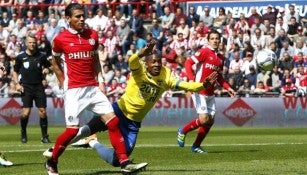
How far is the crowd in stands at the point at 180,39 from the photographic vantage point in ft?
108

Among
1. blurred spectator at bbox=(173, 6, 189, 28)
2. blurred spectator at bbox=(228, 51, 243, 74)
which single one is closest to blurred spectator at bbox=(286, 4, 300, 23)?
blurred spectator at bbox=(228, 51, 243, 74)

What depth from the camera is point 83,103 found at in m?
14.1

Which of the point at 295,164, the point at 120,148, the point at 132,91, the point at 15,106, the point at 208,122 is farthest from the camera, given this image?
the point at 15,106

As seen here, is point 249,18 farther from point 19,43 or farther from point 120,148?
point 120,148

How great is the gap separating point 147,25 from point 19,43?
5.08 m

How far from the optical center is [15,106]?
3425cm

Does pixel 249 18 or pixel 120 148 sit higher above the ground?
pixel 120 148

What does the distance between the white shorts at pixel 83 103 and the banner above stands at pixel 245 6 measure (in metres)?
22.2

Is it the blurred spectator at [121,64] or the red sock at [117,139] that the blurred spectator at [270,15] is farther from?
the red sock at [117,139]

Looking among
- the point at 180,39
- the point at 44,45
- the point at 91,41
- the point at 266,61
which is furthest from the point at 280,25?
the point at 91,41

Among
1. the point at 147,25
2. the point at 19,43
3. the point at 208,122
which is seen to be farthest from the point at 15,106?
the point at 208,122

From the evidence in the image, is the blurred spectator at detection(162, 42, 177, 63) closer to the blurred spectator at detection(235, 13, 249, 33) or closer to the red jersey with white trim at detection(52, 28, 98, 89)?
the blurred spectator at detection(235, 13, 249, 33)

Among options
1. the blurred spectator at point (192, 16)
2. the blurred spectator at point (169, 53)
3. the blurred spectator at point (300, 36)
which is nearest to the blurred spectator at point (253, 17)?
the blurred spectator at point (300, 36)

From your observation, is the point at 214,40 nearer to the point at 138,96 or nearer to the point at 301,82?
the point at 138,96
